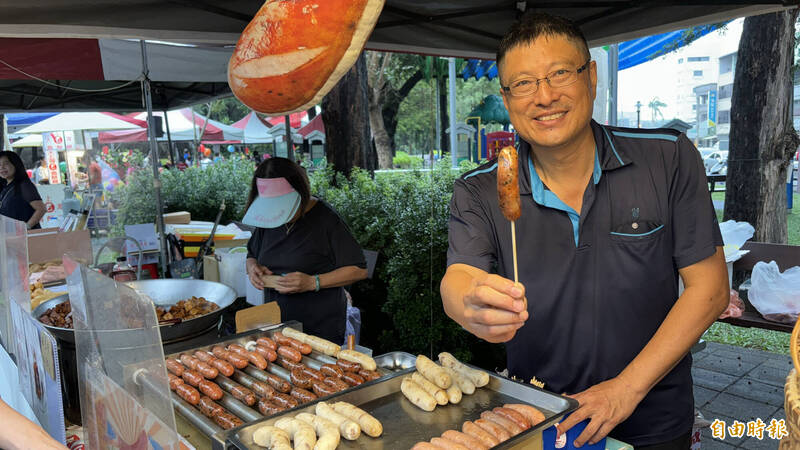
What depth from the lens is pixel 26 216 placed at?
28.6ft

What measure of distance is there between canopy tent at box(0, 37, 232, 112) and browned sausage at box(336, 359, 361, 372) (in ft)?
16.3

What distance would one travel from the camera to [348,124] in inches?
316

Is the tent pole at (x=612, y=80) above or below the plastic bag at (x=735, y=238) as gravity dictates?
above

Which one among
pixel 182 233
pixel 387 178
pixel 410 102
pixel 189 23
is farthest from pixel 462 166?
pixel 410 102

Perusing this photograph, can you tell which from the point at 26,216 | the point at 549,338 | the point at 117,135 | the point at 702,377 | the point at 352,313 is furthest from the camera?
the point at 117,135

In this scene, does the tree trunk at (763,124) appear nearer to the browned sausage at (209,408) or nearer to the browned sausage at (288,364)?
the browned sausage at (288,364)

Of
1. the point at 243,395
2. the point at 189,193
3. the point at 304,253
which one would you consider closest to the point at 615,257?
the point at 243,395

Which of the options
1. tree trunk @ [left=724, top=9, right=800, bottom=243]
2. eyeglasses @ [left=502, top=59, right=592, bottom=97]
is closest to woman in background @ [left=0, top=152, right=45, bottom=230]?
eyeglasses @ [left=502, top=59, right=592, bottom=97]

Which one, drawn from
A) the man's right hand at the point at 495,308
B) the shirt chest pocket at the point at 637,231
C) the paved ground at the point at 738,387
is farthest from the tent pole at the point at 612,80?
the man's right hand at the point at 495,308

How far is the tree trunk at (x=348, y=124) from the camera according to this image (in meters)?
7.99

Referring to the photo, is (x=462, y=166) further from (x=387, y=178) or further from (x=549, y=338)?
(x=549, y=338)

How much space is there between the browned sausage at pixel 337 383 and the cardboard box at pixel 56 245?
3366mm

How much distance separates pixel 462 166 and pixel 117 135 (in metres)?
15.1

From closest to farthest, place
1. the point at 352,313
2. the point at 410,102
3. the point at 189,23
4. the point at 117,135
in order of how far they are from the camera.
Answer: the point at 189,23, the point at 352,313, the point at 117,135, the point at 410,102
